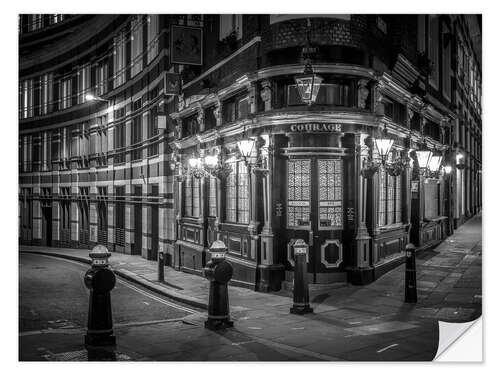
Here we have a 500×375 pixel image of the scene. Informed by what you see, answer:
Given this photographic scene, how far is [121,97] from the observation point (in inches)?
317

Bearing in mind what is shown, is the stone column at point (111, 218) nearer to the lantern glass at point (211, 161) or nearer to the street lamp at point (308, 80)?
the lantern glass at point (211, 161)

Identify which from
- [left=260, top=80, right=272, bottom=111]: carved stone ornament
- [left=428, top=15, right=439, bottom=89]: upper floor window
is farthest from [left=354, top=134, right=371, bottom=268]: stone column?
[left=428, top=15, right=439, bottom=89]: upper floor window

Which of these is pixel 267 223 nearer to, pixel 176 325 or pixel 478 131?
pixel 176 325

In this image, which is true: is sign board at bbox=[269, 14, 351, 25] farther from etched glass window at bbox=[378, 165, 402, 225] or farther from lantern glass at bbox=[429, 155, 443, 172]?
lantern glass at bbox=[429, 155, 443, 172]

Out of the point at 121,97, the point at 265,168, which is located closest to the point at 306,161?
the point at 265,168

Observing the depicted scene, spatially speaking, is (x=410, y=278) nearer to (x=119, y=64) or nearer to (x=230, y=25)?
(x=230, y=25)

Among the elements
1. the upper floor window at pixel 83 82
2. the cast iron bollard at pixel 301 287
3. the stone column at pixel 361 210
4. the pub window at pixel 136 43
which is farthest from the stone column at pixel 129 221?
the stone column at pixel 361 210

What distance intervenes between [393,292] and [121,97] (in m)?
4.80

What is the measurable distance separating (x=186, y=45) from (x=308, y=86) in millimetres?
2279

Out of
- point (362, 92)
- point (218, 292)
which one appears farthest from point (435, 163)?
point (218, 292)

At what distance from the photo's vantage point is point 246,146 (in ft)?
26.5

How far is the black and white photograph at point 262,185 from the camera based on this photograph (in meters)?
6.58

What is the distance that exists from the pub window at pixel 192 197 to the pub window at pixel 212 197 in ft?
1.32

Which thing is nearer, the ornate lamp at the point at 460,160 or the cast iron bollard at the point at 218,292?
the cast iron bollard at the point at 218,292
